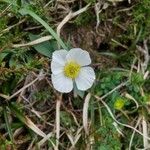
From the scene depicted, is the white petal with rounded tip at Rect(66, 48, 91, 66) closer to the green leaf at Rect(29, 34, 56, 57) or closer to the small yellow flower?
the green leaf at Rect(29, 34, 56, 57)

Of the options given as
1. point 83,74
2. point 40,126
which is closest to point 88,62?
point 83,74

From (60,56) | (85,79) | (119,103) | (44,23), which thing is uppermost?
(44,23)

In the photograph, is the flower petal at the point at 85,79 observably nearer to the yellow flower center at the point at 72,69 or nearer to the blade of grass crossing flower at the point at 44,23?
the yellow flower center at the point at 72,69

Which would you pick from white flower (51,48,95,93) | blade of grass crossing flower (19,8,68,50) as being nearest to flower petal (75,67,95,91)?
white flower (51,48,95,93)

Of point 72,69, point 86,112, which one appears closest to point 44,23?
point 72,69

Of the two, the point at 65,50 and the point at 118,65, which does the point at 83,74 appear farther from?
the point at 118,65

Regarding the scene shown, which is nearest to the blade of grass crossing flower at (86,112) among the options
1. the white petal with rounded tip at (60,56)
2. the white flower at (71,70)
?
the white flower at (71,70)

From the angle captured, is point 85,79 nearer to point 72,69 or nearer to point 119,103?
point 72,69
